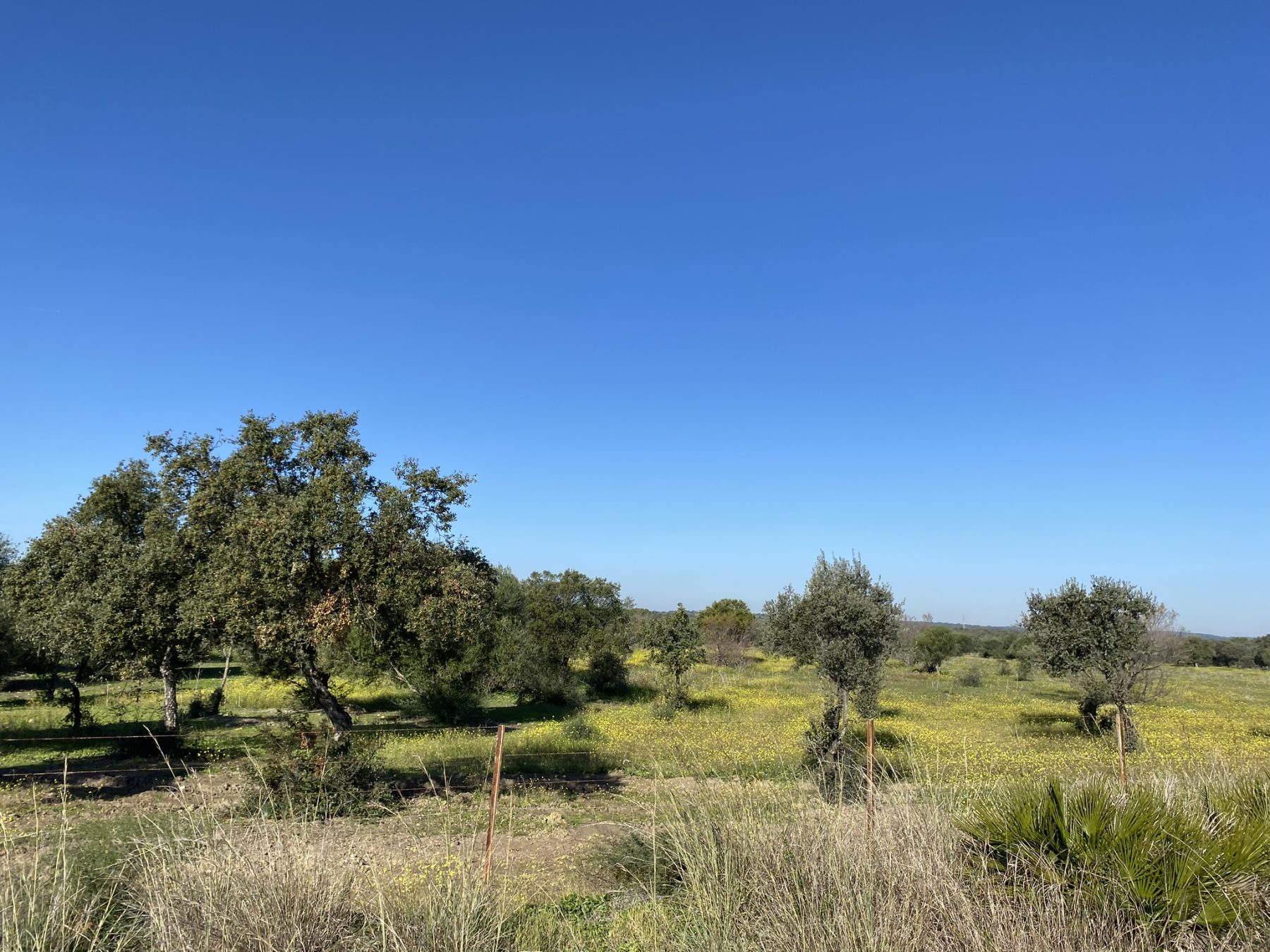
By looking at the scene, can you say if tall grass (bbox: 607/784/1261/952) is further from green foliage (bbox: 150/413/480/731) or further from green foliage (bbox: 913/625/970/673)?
green foliage (bbox: 913/625/970/673)

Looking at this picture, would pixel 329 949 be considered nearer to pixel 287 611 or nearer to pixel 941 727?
pixel 287 611

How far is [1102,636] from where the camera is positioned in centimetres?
2238

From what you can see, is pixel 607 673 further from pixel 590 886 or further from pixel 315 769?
pixel 590 886

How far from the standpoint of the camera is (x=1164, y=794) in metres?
6.72

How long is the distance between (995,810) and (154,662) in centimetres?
1369

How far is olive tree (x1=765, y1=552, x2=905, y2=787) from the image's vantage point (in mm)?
18328

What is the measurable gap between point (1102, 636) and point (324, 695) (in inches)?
880

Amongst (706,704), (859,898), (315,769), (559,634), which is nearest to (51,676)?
(559,634)

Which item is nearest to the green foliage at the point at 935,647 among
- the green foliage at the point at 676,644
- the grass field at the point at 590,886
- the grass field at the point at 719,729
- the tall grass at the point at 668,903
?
the grass field at the point at 719,729

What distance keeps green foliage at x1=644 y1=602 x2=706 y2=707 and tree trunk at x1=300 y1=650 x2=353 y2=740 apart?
1869cm

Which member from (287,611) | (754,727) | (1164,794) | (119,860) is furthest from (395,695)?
(1164,794)

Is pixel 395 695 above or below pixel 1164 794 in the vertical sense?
below

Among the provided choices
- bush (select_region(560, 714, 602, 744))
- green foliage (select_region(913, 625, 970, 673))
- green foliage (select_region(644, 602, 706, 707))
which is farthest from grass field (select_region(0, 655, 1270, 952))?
green foliage (select_region(913, 625, 970, 673))

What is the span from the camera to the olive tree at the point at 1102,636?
22031mm
